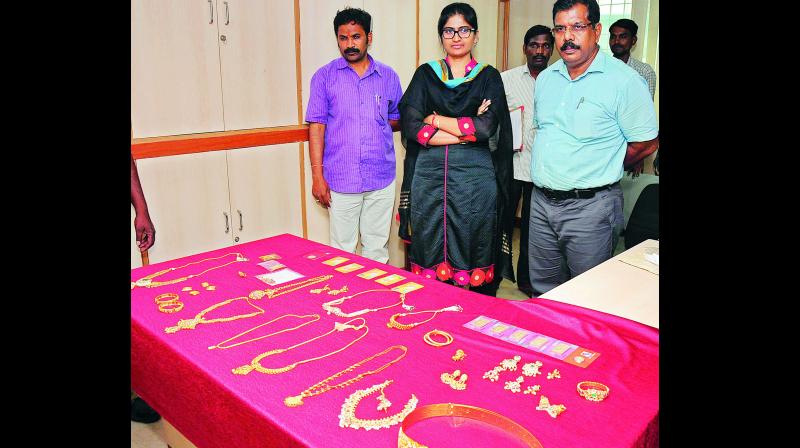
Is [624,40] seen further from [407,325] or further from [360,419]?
[360,419]

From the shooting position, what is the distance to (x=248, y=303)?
1628 millimetres

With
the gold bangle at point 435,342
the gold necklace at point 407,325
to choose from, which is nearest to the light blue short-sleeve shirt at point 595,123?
the gold necklace at point 407,325

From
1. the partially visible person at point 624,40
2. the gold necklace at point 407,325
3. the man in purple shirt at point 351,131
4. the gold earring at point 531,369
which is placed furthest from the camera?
the partially visible person at point 624,40

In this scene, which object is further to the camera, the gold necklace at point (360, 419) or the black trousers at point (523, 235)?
the black trousers at point (523, 235)

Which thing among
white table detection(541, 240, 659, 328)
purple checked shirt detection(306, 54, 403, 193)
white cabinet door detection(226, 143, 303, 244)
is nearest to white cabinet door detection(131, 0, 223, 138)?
white cabinet door detection(226, 143, 303, 244)

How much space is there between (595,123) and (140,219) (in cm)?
193

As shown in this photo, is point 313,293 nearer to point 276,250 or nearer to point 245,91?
point 276,250

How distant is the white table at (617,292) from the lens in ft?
5.30

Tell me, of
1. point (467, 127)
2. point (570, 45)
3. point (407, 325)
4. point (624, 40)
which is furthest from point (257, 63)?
point (624, 40)

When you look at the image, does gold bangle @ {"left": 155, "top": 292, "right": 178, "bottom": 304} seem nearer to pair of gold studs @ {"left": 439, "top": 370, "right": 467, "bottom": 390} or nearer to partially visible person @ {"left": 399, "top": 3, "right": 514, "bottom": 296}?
pair of gold studs @ {"left": 439, "top": 370, "right": 467, "bottom": 390}

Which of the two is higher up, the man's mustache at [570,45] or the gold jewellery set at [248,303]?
the man's mustache at [570,45]

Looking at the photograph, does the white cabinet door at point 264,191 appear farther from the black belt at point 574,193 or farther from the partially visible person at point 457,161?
A: the black belt at point 574,193

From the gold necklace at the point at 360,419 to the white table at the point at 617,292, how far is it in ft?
2.38

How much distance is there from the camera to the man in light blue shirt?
8.04ft
